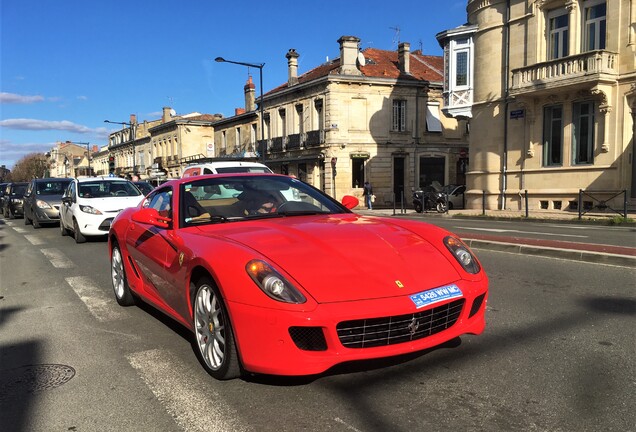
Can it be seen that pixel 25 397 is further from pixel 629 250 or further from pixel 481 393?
pixel 629 250

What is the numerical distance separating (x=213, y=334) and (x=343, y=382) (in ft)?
3.08

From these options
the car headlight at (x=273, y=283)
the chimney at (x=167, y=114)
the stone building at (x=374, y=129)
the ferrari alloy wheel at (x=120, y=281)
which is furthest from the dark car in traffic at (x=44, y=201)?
the chimney at (x=167, y=114)

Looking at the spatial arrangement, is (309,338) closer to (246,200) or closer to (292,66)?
(246,200)

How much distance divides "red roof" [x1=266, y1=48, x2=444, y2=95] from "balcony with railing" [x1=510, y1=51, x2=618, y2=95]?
48.3 feet

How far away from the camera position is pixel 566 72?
21.6 metres

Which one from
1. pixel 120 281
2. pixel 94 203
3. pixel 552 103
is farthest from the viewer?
pixel 552 103

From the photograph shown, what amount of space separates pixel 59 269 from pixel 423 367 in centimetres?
685

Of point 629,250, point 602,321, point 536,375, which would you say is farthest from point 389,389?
point 629,250

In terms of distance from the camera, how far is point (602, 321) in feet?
15.4

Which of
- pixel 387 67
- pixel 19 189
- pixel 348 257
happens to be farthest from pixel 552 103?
pixel 19 189

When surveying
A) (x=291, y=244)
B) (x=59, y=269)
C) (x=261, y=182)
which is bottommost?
(x=59, y=269)

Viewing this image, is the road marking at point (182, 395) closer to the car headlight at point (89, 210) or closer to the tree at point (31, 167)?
the car headlight at point (89, 210)

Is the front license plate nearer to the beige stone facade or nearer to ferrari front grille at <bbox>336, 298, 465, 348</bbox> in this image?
ferrari front grille at <bbox>336, 298, 465, 348</bbox>

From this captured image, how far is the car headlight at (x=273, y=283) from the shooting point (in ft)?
9.74
